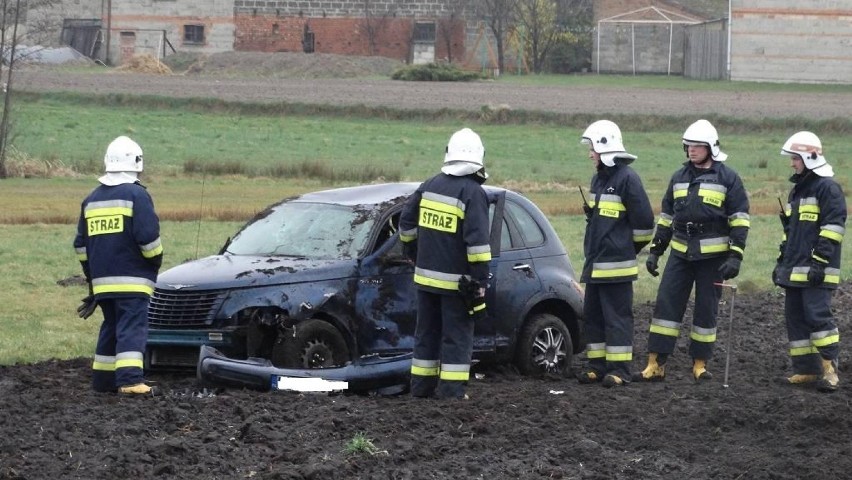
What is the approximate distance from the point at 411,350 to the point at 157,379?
192cm

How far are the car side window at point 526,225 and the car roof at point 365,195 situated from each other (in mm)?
195

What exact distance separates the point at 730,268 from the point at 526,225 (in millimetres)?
1712

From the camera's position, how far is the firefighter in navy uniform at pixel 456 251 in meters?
9.38

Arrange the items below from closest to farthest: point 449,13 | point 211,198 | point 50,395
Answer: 1. point 50,395
2. point 211,198
3. point 449,13

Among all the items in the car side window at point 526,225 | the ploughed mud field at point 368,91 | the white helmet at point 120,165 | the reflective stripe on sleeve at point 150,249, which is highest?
the ploughed mud field at point 368,91

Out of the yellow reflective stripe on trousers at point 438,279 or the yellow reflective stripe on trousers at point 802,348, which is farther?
the yellow reflective stripe on trousers at point 802,348

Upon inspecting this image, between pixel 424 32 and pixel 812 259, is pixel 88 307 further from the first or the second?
pixel 424 32

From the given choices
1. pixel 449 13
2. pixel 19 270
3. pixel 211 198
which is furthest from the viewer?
pixel 449 13

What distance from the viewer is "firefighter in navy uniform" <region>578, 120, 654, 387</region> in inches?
419

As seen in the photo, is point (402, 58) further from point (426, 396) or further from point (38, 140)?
point (426, 396)

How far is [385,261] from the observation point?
408 inches

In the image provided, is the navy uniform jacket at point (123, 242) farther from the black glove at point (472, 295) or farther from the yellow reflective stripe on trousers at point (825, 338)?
the yellow reflective stripe on trousers at point (825, 338)

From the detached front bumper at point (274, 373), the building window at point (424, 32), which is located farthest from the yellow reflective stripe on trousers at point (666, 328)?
the building window at point (424, 32)

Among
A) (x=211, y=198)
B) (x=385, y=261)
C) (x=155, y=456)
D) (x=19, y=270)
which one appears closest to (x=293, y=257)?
(x=385, y=261)
